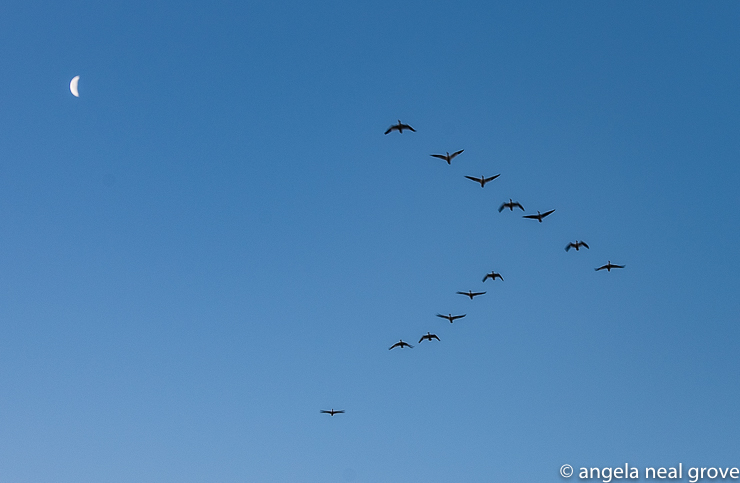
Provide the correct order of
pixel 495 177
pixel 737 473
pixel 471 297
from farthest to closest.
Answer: pixel 471 297 < pixel 495 177 < pixel 737 473

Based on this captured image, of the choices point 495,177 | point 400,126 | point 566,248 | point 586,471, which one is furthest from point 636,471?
point 400,126

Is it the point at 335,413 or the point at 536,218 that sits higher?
the point at 536,218

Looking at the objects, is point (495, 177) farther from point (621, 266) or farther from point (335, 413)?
point (335, 413)

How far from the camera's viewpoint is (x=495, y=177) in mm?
159750

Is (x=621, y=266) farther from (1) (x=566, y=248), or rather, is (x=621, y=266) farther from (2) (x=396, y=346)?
(2) (x=396, y=346)

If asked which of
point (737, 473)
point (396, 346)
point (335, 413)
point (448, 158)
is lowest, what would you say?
point (737, 473)

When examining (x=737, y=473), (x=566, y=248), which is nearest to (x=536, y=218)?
(x=566, y=248)

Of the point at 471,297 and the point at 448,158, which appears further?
the point at 471,297

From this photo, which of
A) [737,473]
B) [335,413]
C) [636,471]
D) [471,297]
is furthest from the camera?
[335,413]

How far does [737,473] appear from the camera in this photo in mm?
124125

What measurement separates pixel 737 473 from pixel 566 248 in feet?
198

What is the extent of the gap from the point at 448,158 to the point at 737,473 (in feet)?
266

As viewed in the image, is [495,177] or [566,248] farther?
[566,248]

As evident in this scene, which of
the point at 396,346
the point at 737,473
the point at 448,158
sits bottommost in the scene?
the point at 737,473
